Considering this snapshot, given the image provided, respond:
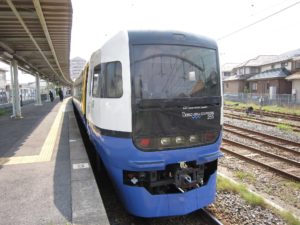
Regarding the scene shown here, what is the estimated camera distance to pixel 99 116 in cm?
469

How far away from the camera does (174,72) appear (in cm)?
431

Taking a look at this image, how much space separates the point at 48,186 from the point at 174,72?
2.82m

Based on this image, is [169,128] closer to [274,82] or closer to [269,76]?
[274,82]

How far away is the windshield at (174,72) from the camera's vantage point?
4090mm

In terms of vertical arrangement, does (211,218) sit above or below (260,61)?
below

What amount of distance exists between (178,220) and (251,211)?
1.32 meters

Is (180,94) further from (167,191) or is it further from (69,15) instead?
(69,15)

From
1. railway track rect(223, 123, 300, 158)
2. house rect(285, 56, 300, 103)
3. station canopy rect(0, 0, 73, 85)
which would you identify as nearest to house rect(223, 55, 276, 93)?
house rect(285, 56, 300, 103)

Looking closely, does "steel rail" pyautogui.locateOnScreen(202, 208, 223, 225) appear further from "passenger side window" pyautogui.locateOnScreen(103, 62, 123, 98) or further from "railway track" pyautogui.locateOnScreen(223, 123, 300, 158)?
"railway track" pyautogui.locateOnScreen(223, 123, 300, 158)

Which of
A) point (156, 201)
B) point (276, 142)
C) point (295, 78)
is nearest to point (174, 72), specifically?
point (156, 201)

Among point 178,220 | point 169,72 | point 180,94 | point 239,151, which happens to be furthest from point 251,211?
point 239,151

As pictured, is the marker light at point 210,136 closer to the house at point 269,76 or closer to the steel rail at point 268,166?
the steel rail at point 268,166

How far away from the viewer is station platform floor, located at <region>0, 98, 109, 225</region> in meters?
3.62

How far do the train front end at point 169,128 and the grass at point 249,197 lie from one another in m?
1.02
